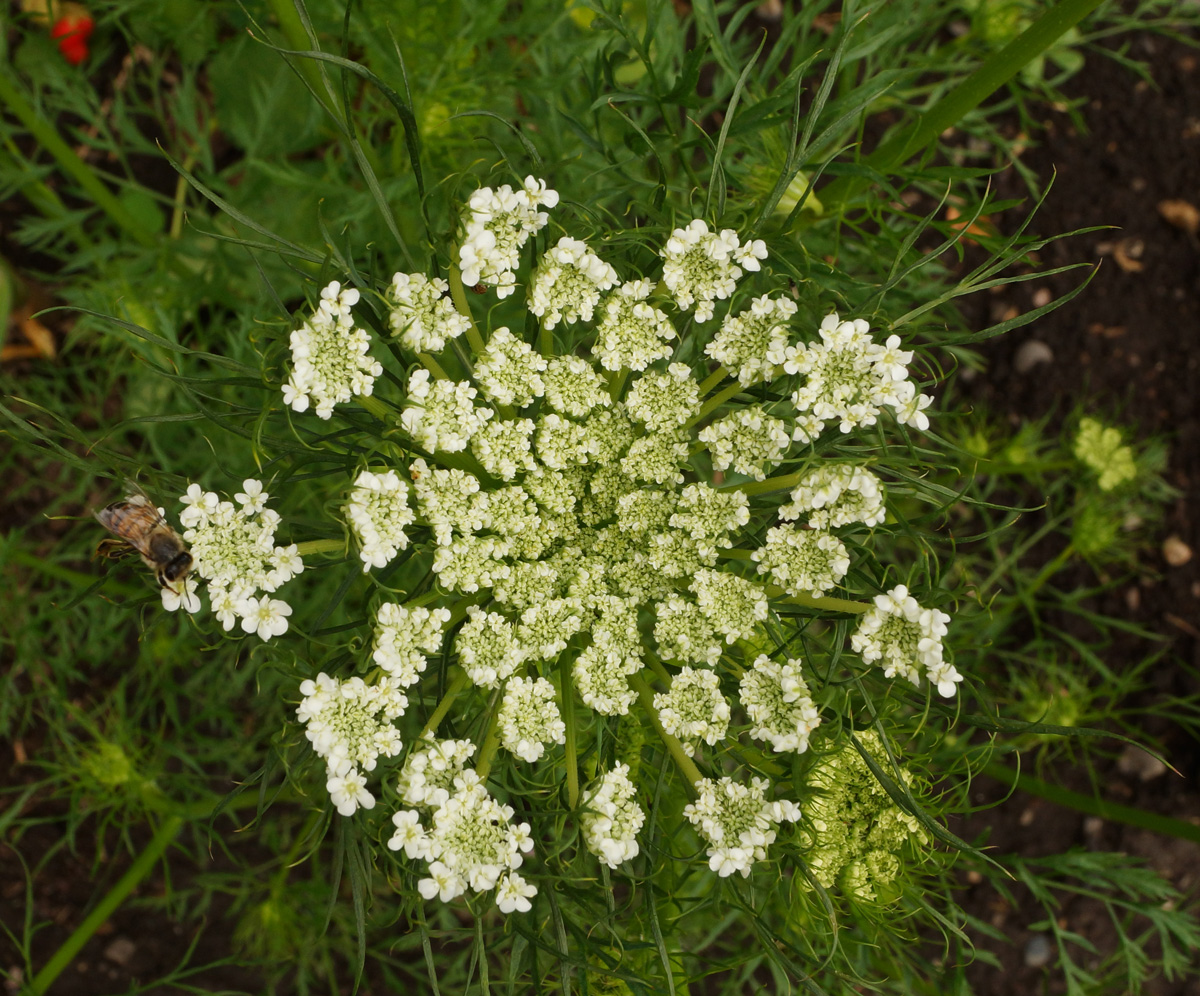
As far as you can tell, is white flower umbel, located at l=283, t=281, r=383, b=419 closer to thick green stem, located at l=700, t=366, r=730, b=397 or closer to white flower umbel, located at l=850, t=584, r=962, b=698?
thick green stem, located at l=700, t=366, r=730, b=397

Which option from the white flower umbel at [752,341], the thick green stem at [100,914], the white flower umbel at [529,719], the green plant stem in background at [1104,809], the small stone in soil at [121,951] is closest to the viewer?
the white flower umbel at [529,719]

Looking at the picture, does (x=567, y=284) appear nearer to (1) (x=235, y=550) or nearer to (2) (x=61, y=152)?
(1) (x=235, y=550)

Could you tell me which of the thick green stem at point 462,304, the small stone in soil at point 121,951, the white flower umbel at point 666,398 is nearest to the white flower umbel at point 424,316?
the thick green stem at point 462,304

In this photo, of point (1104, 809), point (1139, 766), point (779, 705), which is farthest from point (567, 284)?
point (1139, 766)

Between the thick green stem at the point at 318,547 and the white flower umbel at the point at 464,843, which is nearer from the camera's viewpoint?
the white flower umbel at the point at 464,843

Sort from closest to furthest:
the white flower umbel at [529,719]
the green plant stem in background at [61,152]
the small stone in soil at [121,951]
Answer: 1. the white flower umbel at [529,719]
2. the green plant stem in background at [61,152]
3. the small stone in soil at [121,951]

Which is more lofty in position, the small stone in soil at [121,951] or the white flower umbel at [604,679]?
the white flower umbel at [604,679]

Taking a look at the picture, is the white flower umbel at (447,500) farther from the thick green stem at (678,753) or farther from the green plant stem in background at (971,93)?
the green plant stem in background at (971,93)
